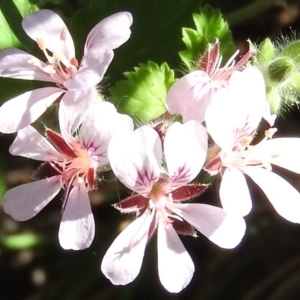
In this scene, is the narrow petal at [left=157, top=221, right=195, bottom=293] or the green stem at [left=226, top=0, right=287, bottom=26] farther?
the green stem at [left=226, top=0, right=287, bottom=26]

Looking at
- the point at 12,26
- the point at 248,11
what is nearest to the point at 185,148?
the point at 12,26

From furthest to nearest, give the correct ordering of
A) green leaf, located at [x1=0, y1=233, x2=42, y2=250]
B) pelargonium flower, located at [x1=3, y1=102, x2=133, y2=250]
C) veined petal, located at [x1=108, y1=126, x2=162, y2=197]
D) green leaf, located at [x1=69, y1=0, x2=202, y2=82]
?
1. green leaf, located at [x1=0, y1=233, x2=42, y2=250]
2. green leaf, located at [x1=69, y1=0, x2=202, y2=82]
3. pelargonium flower, located at [x1=3, y1=102, x2=133, y2=250]
4. veined petal, located at [x1=108, y1=126, x2=162, y2=197]

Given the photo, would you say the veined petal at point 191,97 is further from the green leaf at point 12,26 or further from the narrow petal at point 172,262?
the green leaf at point 12,26

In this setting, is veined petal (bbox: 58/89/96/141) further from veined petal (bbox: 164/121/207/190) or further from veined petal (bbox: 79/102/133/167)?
veined petal (bbox: 164/121/207/190)

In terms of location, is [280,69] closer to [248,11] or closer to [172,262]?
[172,262]

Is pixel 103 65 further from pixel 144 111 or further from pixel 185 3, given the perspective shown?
pixel 185 3

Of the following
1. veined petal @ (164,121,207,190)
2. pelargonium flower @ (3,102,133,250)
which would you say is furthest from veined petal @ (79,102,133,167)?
veined petal @ (164,121,207,190)
